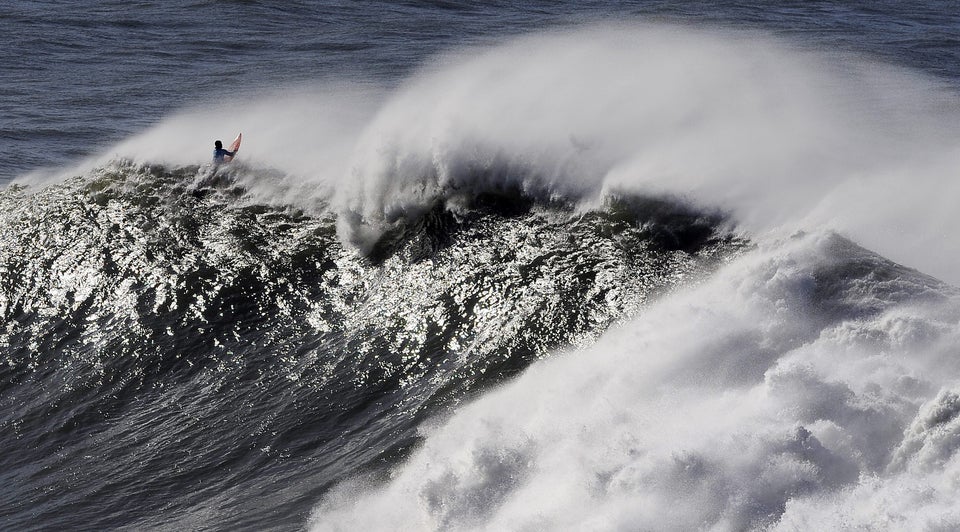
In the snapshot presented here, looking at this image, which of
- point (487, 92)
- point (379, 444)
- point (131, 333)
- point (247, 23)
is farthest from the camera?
Result: point (247, 23)

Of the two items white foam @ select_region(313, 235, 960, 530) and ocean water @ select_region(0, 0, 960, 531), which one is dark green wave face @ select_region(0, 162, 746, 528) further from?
white foam @ select_region(313, 235, 960, 530)

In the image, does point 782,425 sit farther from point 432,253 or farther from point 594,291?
point 432,253

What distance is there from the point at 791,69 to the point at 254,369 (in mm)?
17620

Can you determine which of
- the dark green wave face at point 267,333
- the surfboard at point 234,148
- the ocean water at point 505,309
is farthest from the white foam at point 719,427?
the surfboard at point 234,148

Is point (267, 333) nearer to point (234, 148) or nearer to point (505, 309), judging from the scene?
point (505, 309)

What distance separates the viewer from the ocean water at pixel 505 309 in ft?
31.3

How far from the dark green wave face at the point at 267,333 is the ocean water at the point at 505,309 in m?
0.05

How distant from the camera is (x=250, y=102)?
82.2ft

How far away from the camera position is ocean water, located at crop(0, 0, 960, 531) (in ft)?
31.3

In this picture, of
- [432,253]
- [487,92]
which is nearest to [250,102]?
[487,92]

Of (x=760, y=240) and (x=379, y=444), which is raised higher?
(x=760, y=240)

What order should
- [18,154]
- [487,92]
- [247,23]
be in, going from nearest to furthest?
[487,92], [18,154], [247,23]

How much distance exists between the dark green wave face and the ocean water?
5 cm

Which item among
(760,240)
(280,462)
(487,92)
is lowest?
(280,462)
